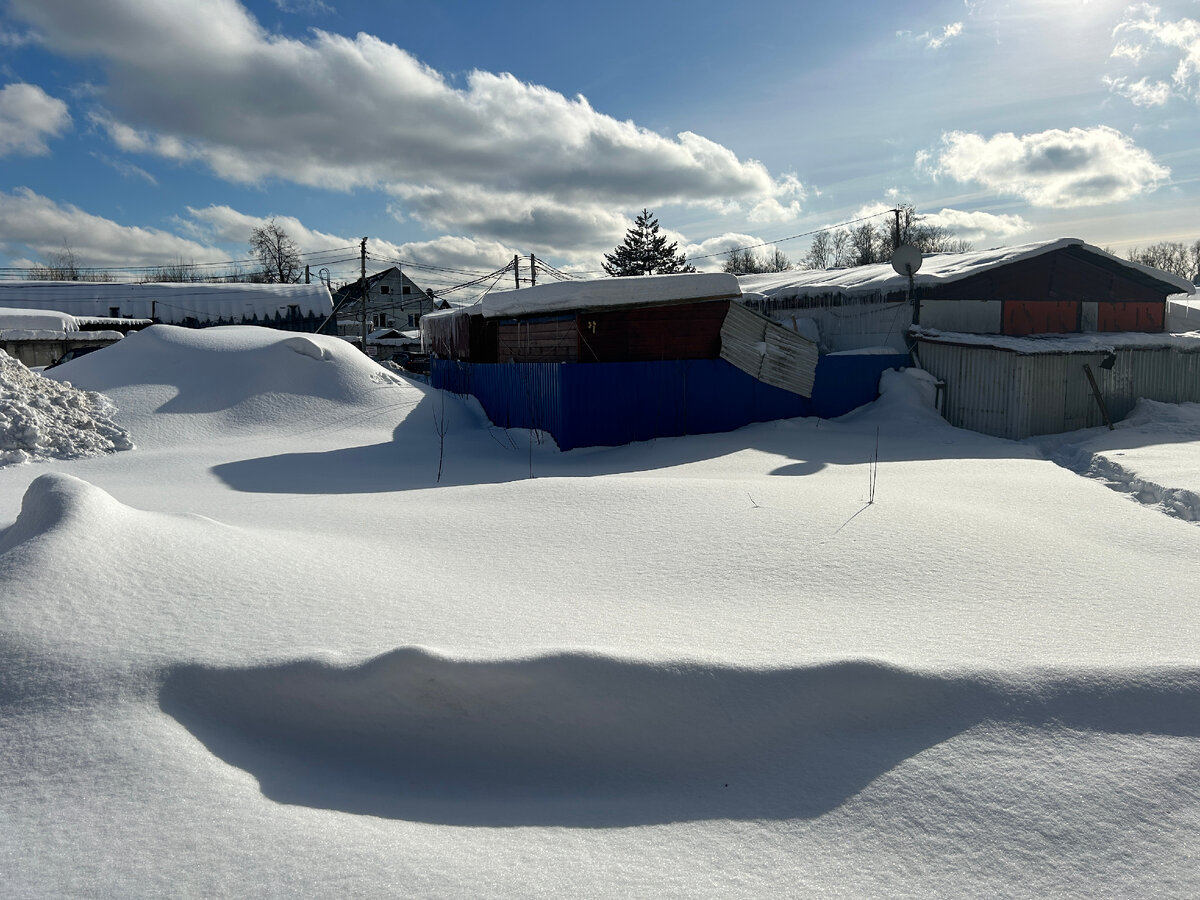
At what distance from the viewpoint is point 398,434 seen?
47.8 ft

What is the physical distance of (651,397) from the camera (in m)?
13.7

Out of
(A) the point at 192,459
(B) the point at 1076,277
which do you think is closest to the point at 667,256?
(B) the point at 1076,277

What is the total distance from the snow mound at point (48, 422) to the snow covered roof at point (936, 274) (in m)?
17.2

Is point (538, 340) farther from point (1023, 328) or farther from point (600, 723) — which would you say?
point (1023, 328)

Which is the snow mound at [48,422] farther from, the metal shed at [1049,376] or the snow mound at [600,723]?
the metal shed at [1049,376]

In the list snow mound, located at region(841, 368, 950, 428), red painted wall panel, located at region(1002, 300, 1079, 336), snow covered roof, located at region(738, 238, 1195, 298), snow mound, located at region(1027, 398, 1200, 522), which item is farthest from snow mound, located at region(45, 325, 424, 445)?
red painted wall panel, located at region(1002, 300, 1079, 336)

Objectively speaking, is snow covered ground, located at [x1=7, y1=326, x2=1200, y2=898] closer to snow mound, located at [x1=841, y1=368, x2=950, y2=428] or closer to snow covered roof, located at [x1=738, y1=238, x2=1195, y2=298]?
snow mound, located at [x1=841, y1=368, x2=950, y2=428]

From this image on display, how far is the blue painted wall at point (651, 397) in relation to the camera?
13086mm

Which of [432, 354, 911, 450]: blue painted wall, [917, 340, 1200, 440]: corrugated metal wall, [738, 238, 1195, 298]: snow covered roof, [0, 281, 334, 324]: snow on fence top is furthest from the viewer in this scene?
[0, 281, 334, 324]: snow on fence top

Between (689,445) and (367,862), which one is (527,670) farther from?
(689,445)

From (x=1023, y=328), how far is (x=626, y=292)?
11.8 meters

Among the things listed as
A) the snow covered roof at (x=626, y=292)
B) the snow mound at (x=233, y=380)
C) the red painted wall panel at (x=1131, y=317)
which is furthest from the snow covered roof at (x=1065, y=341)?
the snow mound at (x=233, y=380)

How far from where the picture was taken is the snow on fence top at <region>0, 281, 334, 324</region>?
124ft

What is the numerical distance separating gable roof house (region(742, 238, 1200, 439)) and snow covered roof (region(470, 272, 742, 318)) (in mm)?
5806
